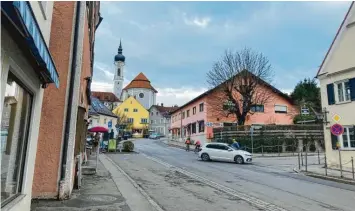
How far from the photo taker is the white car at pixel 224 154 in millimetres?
25000

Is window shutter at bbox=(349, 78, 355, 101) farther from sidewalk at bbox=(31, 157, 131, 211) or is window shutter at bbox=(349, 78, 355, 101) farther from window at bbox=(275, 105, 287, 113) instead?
window at bbox=(275, 105, 287, 113)

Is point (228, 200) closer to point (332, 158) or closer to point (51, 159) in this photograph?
point (51, 159)

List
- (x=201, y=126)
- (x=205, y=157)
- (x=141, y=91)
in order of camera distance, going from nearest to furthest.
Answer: (x=205, y=157)
(x=201, y=126)
(x=141, y=91)

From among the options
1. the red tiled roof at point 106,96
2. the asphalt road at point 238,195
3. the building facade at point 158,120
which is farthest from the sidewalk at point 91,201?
the red tiled roof at point 106,96

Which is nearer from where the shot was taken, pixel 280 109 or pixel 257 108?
pixel 257 108

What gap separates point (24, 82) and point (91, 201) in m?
4.91

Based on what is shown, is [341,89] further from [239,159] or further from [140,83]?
[140,83]

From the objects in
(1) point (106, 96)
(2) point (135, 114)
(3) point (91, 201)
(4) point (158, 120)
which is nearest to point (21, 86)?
(3) point (91, 201)

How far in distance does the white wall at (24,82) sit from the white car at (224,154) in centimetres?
2034

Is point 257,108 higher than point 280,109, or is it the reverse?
point 280,109

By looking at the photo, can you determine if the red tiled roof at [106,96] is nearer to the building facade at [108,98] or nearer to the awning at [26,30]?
the building facade at [108,98]

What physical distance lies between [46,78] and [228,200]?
6598 millimetres

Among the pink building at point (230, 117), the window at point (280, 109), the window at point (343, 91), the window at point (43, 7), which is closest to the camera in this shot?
the window at point (43, 7)

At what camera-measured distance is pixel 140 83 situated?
11688 centimetres
